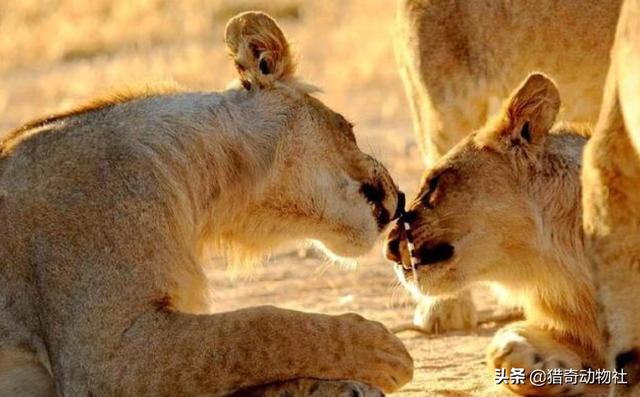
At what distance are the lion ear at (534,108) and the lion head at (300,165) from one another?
1.77 feet

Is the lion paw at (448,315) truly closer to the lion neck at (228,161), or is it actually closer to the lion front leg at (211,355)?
the lion neck at (228,161)

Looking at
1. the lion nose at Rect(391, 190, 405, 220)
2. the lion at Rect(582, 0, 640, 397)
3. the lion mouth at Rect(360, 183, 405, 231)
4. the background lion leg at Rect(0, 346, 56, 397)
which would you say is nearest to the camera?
the lion at Rect(582, 0, 640, 397)

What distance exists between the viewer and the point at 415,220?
6.12 meters

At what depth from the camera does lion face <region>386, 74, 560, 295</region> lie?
239 inches

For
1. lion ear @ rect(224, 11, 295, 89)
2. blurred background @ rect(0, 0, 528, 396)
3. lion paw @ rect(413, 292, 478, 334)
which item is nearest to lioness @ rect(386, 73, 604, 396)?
blurred background @ rect(0, 0, 528, 396)

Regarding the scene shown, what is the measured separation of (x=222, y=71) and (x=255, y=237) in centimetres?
1095

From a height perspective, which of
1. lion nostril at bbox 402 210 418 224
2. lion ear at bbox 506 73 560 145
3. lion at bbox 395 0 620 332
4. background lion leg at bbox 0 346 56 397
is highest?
lion at bbox 395 0 620 332

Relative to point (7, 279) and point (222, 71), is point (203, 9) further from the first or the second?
point (7, 279)

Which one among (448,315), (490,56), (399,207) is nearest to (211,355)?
(399,207)

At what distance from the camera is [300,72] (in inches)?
236

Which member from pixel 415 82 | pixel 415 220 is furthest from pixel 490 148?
pixel 415 82

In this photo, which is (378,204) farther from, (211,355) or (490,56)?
(490,56)

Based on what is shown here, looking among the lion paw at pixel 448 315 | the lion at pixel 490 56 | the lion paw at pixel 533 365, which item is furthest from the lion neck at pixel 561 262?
the lion at pixel 490 56

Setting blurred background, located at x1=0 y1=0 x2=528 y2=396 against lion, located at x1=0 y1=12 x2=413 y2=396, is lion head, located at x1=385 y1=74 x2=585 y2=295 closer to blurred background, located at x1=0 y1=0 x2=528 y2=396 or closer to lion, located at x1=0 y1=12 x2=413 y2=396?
lion, located at x1=0 y1=12 x2=413 y2=396
